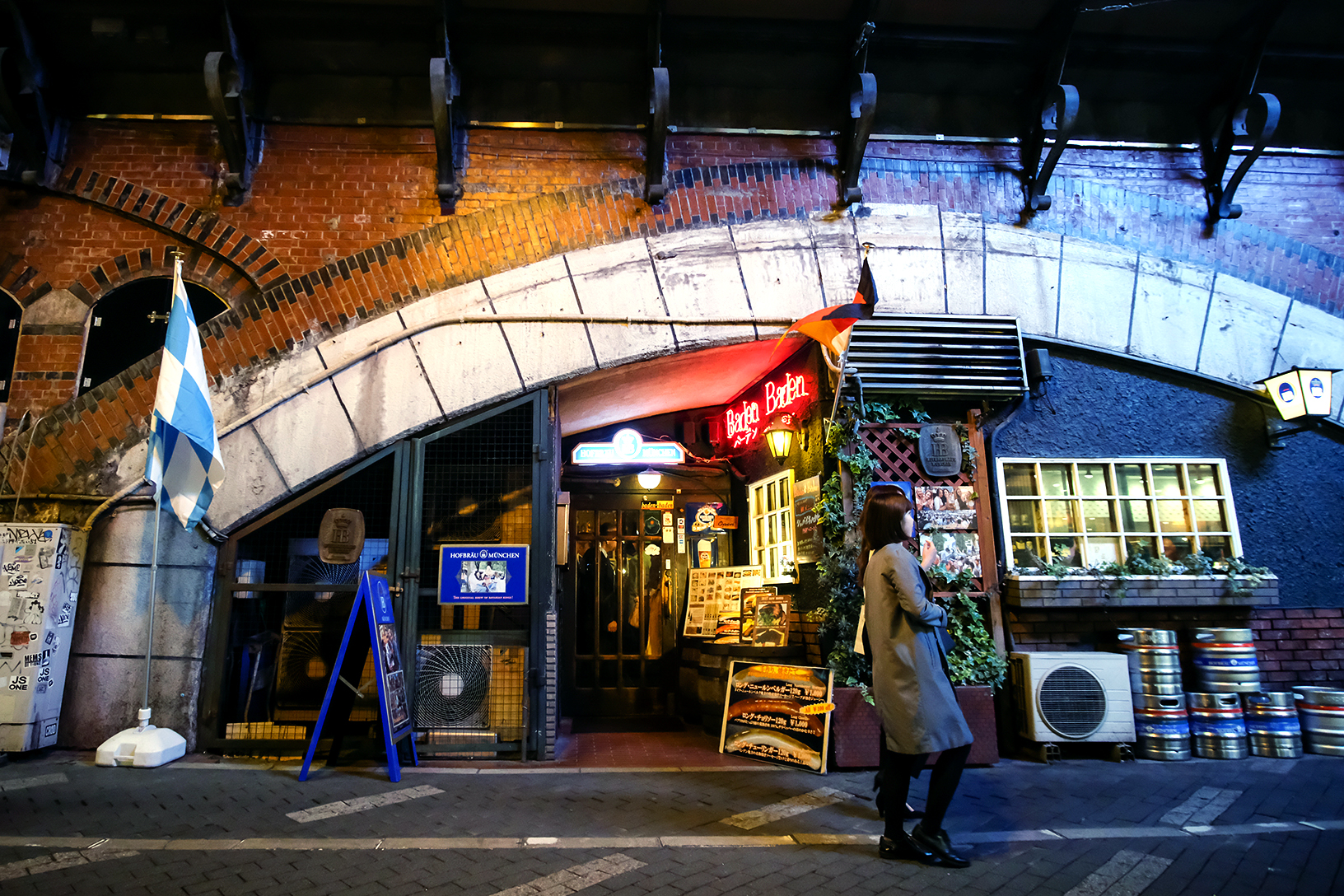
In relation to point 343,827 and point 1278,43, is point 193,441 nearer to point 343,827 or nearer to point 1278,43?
point 343,827

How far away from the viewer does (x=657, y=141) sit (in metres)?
7.34

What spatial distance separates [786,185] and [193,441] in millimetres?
6045

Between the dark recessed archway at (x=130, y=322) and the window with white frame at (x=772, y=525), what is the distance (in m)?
6.03

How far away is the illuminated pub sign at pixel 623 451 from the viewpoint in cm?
858

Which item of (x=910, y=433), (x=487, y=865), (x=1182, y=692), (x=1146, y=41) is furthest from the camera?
(x=1146, y=41)

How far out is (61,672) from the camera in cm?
629

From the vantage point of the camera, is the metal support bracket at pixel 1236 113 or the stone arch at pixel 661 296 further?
the metal support bracket at pixel 1236 113

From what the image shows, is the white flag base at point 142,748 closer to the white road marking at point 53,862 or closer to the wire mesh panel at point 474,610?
the wire mesh panel at point 474,610

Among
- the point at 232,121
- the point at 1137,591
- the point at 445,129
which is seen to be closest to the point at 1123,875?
the point at 1137,591

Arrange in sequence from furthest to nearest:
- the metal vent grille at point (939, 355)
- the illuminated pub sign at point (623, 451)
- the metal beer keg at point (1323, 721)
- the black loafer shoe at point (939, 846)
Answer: the illuminated pub sign at point (623, 451), the metal vent grille at point (939, 355), the metal beer keg at point (1323, 721), the black loafer shoe at point (939, 846)

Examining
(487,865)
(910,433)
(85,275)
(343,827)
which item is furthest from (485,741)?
(85,275)

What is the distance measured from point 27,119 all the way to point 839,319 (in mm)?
8026

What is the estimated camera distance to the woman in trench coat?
12.6 ft

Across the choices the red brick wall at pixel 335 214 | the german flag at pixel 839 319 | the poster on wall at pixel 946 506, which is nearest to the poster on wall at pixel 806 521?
the poster on wall at pixel 946 506
